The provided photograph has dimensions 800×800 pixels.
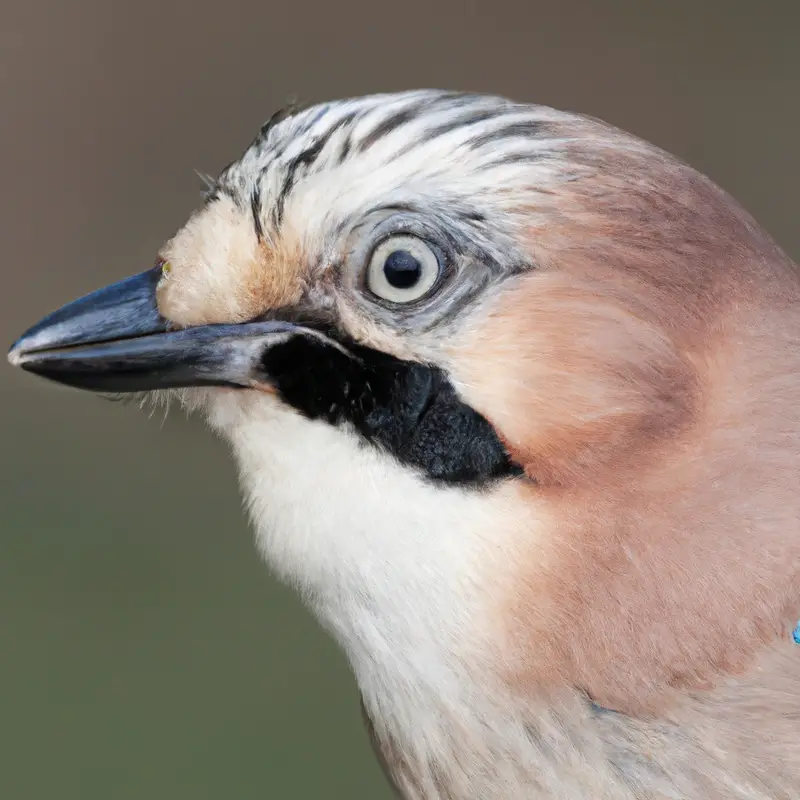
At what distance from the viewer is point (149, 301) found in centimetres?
193

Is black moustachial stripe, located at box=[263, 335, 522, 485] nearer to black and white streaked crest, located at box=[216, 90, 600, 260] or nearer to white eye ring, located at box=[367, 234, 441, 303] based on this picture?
white eye ring, located at box=[367, 234, 441, 303]

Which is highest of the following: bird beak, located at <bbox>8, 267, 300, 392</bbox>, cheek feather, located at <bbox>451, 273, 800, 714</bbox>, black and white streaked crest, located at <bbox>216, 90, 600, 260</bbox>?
black and white streaked crest, located at <bbox>216, 90, 600, 260</bbox>

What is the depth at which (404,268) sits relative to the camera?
1.72 m

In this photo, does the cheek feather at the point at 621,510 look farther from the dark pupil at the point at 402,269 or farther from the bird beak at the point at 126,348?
the bird beak at the point at 126,348

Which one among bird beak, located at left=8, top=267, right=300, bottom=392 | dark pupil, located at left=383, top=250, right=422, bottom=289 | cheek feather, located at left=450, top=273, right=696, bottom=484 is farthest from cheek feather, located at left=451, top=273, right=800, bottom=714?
bird beak, located at left=8, top=267, right=300, bottom=392

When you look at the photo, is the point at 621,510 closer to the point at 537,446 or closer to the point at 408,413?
the point at 537,446

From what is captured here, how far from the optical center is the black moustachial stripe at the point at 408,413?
1.70 metres

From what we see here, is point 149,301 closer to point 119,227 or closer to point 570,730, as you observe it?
point 570,730

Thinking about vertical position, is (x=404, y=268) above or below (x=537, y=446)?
above

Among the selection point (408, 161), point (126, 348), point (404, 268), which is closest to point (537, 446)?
point (404, 268)

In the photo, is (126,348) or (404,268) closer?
(404,268)

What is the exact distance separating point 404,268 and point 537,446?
304 mm

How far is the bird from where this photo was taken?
1.68m

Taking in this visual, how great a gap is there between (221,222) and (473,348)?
46 cm
